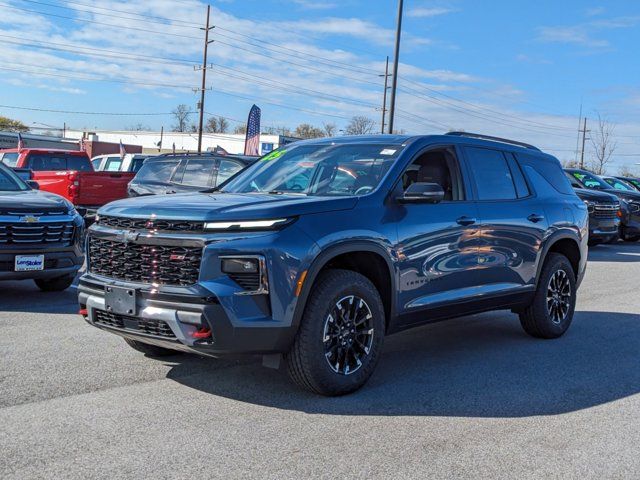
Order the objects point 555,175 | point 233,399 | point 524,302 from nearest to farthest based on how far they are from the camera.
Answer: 1. point 233,399
2. point 524,302
3. point 555,175

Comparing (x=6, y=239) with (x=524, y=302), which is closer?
(x=524, y=302)

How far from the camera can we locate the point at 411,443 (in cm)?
416

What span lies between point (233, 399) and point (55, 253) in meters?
4.31

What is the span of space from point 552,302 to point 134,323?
431 cm

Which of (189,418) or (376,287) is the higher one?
(376,287)

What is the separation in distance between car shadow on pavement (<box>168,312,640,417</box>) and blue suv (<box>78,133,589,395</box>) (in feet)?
0.90

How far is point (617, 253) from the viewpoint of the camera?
17.2 metres

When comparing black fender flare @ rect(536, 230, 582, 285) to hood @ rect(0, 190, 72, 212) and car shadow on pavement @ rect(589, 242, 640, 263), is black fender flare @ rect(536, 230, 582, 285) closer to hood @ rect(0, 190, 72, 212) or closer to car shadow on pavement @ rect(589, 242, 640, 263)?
hood @ rect(0, 190, 72, 212)

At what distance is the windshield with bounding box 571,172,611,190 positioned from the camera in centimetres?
1952

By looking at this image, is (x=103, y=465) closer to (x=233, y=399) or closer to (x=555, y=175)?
(x=233, y=399)

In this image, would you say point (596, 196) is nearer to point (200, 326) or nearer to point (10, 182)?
point (10, 182)

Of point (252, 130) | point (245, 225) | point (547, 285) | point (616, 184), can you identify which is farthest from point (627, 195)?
point (245, 225)

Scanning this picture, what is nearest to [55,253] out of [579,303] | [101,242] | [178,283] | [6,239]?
[6,239]

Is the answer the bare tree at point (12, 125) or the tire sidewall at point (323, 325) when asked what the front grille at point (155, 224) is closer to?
the tire sidewall at point (323, 325)
